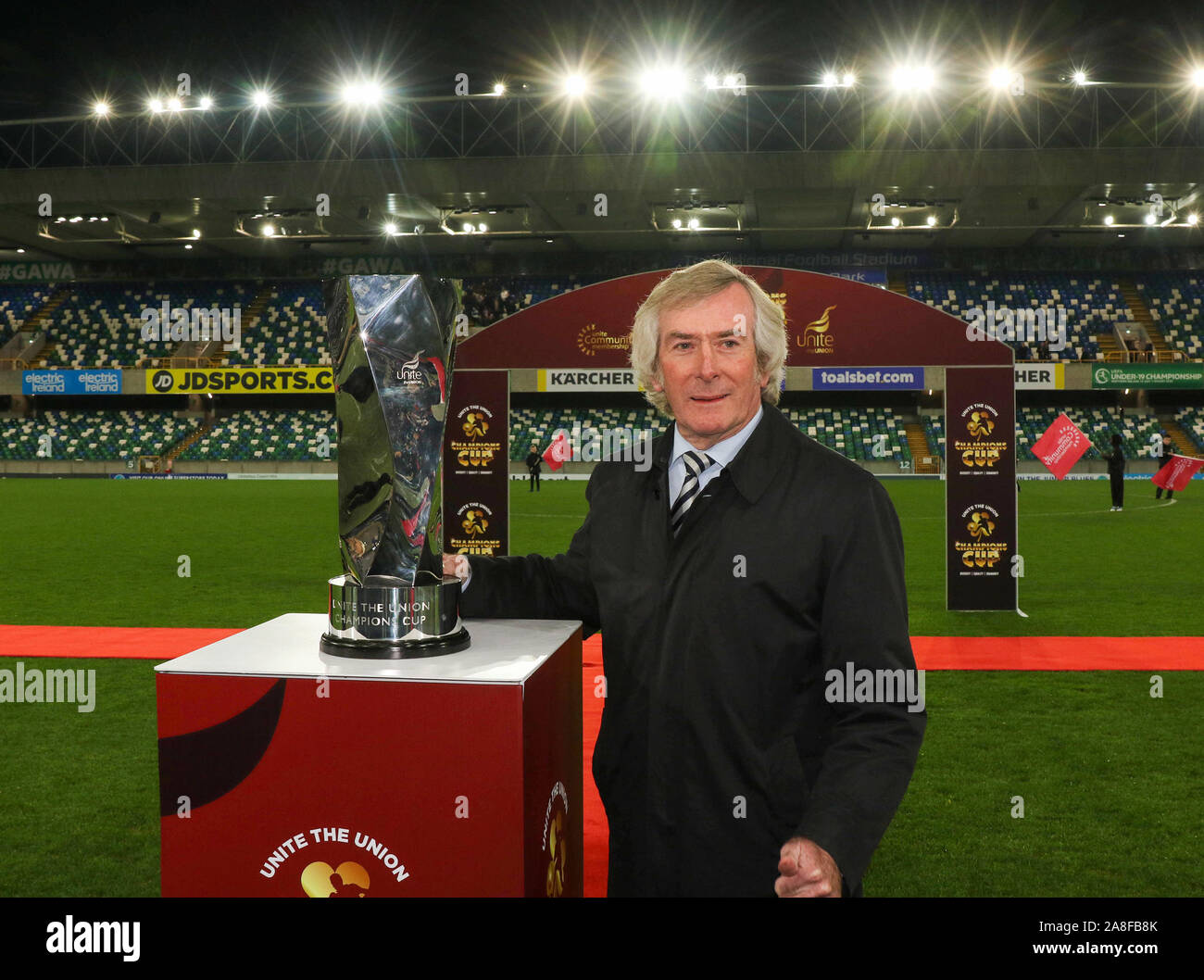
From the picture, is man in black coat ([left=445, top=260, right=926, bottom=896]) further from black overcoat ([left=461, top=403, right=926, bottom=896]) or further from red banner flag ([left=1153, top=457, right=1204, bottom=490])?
red banner flag ([left=1153, top=457, right=1204, bottom=490])

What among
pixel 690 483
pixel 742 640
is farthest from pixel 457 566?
pixel 742 640

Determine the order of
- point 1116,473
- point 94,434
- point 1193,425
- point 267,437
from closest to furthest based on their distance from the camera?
point 1116,473 → point 1193,425 → point 267,437 → point 94,434

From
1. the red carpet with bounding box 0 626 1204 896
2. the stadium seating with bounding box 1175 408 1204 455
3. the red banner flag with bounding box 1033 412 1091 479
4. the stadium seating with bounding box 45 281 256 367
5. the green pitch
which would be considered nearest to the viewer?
the green pitch

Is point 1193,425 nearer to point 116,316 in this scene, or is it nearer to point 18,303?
point 116,316

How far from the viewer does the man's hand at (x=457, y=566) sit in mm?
2029

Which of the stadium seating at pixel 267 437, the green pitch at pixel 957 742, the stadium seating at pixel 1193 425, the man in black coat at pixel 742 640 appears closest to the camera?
the man in black coat at pixel 742 640

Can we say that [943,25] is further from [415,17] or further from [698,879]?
[698,879]

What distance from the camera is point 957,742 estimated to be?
5551 mm

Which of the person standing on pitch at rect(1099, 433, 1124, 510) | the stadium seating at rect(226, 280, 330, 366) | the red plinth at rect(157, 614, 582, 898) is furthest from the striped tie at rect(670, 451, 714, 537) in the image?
the stadium seating at rect(226, 280, 330, 366)

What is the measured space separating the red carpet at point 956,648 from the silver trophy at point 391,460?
4783mm

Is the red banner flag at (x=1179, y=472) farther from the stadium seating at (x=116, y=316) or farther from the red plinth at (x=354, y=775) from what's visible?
the stadium seating at (x=116, y=316)

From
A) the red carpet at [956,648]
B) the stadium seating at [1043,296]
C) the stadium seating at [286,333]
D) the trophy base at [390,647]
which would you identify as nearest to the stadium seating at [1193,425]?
the stadium seating at [1043,296]

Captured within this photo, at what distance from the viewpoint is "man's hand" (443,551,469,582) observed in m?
2.03

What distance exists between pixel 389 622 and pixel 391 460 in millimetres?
282
